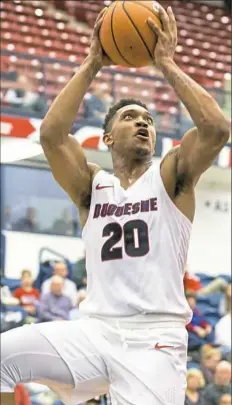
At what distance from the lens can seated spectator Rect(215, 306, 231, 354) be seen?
9352 mm

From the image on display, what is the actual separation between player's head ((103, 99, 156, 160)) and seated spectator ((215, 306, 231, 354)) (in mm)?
5308

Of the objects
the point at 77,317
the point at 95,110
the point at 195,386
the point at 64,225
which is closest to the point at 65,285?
the point at 77,317

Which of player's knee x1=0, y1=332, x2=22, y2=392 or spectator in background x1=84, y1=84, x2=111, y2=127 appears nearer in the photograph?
player's knee x1=0, y1=332, x2=22, y2=392

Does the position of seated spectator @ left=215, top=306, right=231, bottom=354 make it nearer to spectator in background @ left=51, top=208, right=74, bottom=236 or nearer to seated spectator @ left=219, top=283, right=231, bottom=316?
seated spectator @ left=219, top=283, right=231, bottom=316

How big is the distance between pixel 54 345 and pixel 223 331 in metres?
5.73

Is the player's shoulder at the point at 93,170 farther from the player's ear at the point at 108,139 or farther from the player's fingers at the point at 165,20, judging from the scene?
the player's fingers at the point at 165,20

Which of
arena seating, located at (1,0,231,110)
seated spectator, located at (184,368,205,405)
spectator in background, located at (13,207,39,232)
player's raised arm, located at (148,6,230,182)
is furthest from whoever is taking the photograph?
arena seating, located at (1,0,231,110)

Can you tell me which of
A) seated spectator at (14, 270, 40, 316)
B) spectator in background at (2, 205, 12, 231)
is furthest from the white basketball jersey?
spectator in background at (2, 205, 12, 231)

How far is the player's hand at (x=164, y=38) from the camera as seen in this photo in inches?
159

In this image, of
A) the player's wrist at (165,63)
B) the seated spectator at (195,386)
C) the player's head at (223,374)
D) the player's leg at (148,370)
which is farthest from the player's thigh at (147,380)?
the player's head at (223,374)

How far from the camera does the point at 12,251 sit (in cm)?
1191

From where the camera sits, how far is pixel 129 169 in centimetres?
428

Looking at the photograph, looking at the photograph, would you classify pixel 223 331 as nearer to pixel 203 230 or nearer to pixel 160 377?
pixel 203 230

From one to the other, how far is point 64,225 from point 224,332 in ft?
10.8
